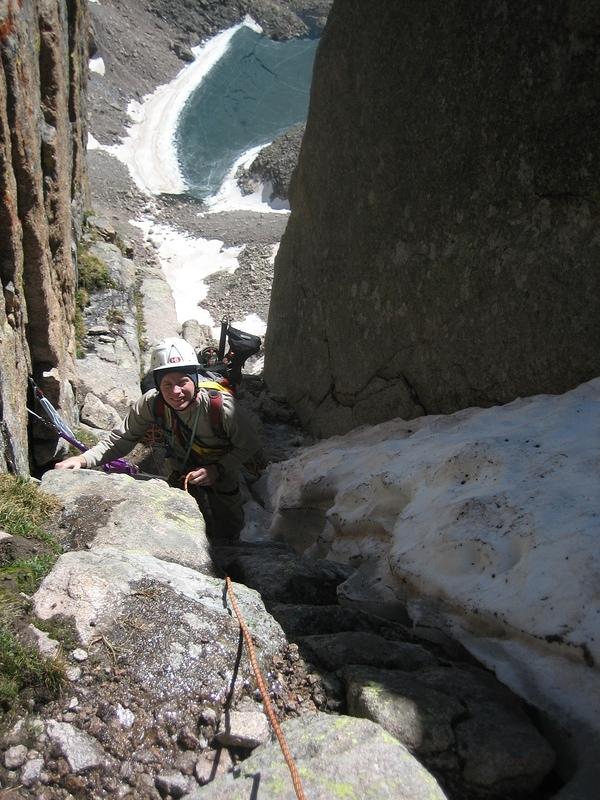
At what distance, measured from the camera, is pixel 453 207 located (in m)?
5.86

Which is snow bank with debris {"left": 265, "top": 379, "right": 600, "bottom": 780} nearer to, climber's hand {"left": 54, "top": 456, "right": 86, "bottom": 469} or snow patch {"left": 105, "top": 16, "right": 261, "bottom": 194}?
climber's hand {"left": 54, "top": 456, "right": 86, "bottom": 469}

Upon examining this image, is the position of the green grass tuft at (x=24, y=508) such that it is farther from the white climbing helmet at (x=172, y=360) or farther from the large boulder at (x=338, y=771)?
the large boulder at (x=338, y=771)

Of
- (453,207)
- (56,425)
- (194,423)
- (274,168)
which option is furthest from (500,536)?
(274,168)

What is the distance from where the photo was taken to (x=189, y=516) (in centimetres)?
456

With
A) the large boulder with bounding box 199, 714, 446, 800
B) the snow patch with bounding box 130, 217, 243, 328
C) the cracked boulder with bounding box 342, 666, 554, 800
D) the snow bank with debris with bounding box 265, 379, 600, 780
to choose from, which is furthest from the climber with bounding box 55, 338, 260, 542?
the snow patch with bounding box 130, 217, 243, 328

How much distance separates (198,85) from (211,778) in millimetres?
48333

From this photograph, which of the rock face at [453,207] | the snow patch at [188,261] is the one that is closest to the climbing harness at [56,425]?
the rock face at [453,207]

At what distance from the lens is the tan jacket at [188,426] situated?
534cm

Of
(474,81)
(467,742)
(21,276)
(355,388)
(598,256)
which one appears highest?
(474,81)

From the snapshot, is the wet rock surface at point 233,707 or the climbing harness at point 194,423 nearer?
the wet rock surface at point 233,707

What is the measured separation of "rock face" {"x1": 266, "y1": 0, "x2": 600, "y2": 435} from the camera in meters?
4.78

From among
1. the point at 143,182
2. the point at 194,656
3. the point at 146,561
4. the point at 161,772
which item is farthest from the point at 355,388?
the point at 143,182

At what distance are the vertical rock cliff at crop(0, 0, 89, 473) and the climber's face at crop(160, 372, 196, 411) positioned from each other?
1.17 meters

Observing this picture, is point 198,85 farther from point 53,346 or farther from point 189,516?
point 189,516
